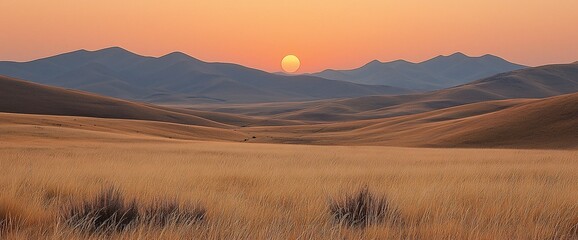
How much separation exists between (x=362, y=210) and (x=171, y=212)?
266cm

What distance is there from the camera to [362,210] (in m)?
7.55

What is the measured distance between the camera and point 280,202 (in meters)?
8.84

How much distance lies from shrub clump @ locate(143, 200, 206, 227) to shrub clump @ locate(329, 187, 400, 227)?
6.04 feet

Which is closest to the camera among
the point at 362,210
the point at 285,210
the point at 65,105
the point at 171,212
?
the point at 171,212

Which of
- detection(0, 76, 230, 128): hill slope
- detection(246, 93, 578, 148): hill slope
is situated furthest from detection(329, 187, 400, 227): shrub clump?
detection(0, 76, 230, 128): hill slope

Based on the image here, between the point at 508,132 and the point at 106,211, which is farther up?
the point at 106,211

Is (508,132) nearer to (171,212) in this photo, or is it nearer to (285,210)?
(285,210)

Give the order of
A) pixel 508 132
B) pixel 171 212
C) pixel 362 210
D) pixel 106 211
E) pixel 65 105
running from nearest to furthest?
pixel 106 211
pixel 171 212
pixel 362 210
pixel 508 132
pixel 65 105

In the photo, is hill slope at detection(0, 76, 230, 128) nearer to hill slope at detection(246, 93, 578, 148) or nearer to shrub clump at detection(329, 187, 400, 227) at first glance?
hill slope at detection(246, 93, 578, 148)

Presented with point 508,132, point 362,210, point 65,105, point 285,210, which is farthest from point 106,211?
point 65,105

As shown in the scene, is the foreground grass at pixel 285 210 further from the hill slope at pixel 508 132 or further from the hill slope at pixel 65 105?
the hill slope at pixel 65 105

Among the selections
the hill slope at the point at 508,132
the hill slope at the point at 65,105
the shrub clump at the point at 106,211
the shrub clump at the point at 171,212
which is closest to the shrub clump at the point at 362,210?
the shrub clump at the point at 171,212

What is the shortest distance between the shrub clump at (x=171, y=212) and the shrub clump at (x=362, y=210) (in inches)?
72.5

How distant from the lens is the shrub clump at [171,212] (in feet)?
21.4
